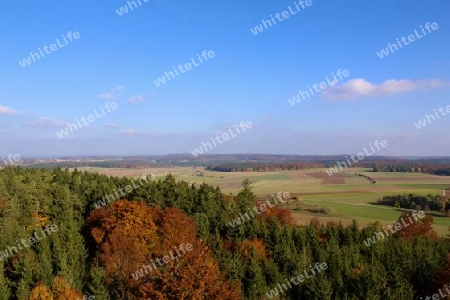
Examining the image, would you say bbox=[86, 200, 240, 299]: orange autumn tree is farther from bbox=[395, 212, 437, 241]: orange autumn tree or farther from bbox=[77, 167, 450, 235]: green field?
bbox=[395, 212, 437, 241]: orange autumn tree

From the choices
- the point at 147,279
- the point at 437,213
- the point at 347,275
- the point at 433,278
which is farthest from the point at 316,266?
the point at 437,213

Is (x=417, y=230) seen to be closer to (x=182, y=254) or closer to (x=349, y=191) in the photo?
(x=182, y=254)

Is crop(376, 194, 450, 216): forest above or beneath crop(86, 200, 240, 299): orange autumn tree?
beneath

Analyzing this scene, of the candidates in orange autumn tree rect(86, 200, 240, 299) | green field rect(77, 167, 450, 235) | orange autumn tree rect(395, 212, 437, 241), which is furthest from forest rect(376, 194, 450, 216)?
orange autumn tree rect(86, 200, 240, 299)

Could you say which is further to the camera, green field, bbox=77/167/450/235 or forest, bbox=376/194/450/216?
forest, bbox=376/194/450/216

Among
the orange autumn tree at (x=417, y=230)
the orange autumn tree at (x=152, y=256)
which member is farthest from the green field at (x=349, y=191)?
the orange autumn tree at (x=152, y=256)

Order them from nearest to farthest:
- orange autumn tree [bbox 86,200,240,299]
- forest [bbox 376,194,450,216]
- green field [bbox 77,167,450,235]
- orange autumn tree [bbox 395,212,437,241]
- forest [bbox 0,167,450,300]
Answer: orange autumn tree [bbox 86,200,240,299], forest [bbox 0,167,450,300], orange autumn tree [bbox 395,212,437,241], green field [bbox 77,167,450,235], forest [bbox 376,194,450,216]

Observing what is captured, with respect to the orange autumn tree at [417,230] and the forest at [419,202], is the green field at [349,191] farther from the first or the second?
the forest at [419,202]
